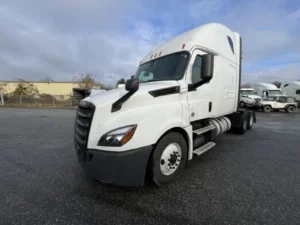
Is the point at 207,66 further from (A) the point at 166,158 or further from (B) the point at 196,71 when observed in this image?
(A) the point at 166,158

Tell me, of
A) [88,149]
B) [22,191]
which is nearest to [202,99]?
[88,149]

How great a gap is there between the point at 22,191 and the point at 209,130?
3.80m

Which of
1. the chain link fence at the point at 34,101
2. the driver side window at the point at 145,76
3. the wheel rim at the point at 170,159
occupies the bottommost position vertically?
the wheel rim at the point at 170,159

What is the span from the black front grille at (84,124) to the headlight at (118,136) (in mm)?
334

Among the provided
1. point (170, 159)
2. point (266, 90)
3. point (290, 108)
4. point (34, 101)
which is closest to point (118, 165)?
point (170, 159)

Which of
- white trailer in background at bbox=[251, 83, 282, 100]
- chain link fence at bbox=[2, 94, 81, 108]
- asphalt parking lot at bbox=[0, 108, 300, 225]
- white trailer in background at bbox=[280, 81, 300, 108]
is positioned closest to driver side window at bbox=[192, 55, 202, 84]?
asphalt parking lot at bbox=[0, 108, 300, 225]

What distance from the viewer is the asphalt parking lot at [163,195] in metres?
2.12

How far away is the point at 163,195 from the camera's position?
8.50 ft

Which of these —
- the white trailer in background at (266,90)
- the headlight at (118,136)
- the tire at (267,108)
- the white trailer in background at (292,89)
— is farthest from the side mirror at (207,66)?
the white trailer in background at (292,89)

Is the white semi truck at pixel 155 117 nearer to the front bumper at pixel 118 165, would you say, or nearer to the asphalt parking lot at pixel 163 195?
the front bumper at pixel 118 165

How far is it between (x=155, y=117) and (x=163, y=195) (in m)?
1.24

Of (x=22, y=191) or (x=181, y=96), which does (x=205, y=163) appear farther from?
(x=22, y=191)

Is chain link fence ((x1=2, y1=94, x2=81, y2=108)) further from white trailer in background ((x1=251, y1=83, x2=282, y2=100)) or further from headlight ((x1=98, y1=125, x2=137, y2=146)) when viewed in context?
white trailer in background ((x1=251, y1=83, x2=282, y2=100))

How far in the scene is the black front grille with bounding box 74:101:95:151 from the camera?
7.97 ft
